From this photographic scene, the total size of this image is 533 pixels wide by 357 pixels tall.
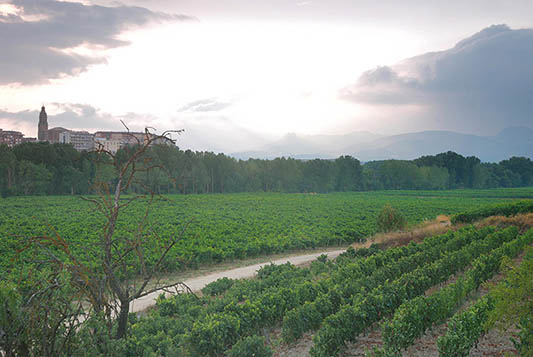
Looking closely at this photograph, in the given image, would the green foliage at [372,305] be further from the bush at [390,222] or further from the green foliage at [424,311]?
the bush at [390,222]

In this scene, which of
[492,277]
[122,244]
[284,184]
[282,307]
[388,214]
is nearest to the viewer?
[282,307]

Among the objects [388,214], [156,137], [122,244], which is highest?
[156,137]

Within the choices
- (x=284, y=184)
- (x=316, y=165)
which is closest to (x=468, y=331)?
(x=284, y=184)

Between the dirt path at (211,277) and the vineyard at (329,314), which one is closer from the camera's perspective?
the vineyard at (329,314)

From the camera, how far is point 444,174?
120m

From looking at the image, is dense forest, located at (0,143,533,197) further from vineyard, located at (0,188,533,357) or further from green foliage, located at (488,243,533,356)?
green foliage, located at (488,243,533,356)

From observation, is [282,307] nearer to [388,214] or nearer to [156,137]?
[156,137]

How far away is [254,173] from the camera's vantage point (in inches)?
4144

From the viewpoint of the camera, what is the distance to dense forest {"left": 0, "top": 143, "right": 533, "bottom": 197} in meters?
73.6

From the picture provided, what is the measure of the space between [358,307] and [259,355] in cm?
298

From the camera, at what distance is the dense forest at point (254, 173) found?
73562 millimetres

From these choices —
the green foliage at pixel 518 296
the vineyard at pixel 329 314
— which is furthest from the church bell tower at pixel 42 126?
the green foliage at pixel 518 296

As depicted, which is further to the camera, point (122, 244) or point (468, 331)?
point (122, 244)

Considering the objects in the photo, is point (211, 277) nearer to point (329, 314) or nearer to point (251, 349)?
point (329, 314)
